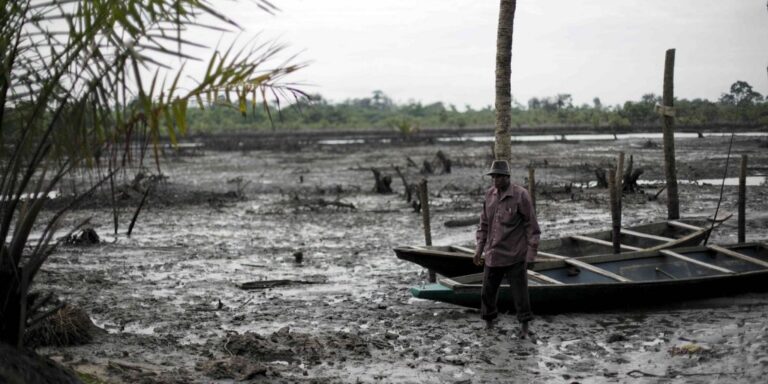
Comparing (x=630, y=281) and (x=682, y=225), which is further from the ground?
(x=682, y=225)

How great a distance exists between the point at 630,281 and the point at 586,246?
258 cm

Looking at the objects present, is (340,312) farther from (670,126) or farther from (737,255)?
(670,126)

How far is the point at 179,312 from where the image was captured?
9359mm

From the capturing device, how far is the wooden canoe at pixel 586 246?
9.73 m

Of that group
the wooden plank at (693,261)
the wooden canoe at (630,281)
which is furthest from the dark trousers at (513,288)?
the wooden plank at (693,261)

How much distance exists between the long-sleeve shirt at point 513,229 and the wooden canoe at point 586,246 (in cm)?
172

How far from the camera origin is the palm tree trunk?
10445 mm

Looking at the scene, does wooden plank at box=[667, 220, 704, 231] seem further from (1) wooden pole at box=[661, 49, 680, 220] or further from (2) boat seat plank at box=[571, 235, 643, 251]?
(1) wooden pole at box=[661, 49, 680, 220]

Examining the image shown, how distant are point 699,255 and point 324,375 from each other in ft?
19.6

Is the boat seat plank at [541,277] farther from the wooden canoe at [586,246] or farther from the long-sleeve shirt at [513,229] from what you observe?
the long-sleeve shirt at [513,229]

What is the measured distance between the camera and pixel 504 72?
1046 cm

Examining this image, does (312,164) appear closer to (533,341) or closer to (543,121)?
(533,341)

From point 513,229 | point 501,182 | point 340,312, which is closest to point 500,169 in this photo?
point 501,182

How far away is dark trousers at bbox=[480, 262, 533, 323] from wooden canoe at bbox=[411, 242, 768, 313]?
0.87 ft
